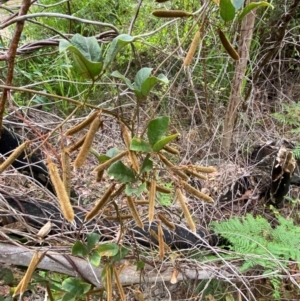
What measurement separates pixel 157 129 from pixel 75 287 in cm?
38

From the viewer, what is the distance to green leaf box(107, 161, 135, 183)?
56cm

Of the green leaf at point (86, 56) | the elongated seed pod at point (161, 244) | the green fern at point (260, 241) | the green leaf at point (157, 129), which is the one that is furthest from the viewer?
the green fern at point (260, 241)

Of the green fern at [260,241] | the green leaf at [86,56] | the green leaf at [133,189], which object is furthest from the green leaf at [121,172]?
the green fern at [260,241]

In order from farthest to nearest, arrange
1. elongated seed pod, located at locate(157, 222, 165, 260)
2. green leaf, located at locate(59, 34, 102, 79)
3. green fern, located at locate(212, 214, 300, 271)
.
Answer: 1. green fern, located at locate(212, 214, 300, 271)
2. elongated seed pod, located at locate(157, 222, 165, 260)
3. green leaf, located at locate(59, 34, 102, 79)

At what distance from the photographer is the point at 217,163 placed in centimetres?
183

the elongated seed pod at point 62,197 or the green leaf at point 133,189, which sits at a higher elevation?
the elongated seed pod at point 62,197

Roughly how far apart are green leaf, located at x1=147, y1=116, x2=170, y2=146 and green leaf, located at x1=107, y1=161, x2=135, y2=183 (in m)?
A: 0.06

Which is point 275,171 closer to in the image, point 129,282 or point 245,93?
point 245,93

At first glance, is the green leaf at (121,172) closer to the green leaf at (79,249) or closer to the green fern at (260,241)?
the green leaf at (79,249)

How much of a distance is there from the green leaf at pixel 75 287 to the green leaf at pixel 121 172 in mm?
293

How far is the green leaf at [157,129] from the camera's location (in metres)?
0.55

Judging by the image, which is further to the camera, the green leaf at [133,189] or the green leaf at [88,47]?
the green leaf at [133,189]

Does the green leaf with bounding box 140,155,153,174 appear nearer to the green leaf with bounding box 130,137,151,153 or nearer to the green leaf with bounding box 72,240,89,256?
the green leaf with bounding box 130,137,151,153

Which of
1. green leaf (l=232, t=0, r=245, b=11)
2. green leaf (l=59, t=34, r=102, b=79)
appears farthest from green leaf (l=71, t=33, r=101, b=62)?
green leaf (l=232, t=0, r=245, b=11)
